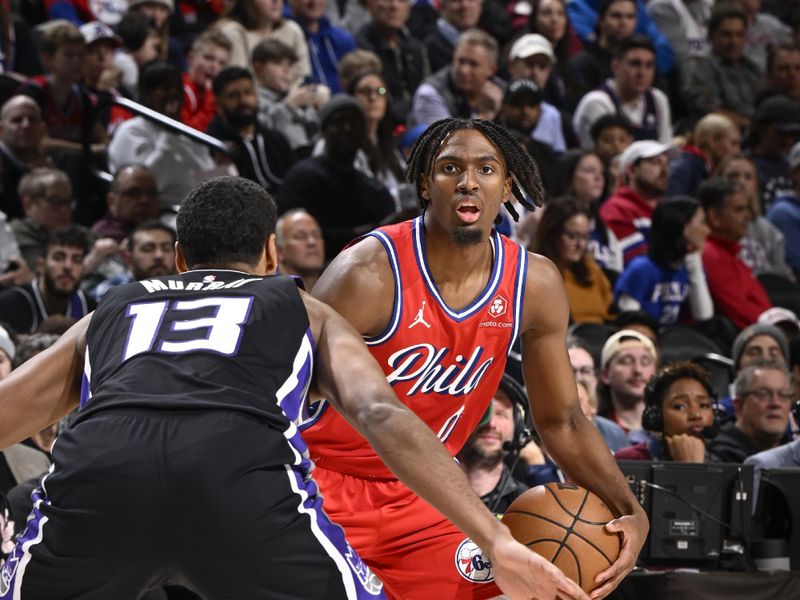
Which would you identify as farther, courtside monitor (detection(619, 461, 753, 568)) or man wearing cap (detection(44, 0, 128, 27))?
man wearing cap (detection(44, 0, 128, 27))

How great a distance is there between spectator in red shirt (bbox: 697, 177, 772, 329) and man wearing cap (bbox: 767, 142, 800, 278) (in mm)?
1104

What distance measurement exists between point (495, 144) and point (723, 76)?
9.02 m

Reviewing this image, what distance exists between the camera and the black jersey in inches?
123

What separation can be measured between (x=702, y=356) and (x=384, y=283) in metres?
4.51

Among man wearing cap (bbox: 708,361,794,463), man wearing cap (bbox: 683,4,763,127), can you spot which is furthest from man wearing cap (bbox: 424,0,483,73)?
man wearing cap (bbox: 708,361,794,463)

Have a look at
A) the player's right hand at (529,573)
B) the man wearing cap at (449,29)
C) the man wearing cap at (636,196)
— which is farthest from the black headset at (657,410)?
the man wearing cap at (449,29)

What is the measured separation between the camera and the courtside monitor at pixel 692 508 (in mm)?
5430

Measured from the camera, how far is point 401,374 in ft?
13.8

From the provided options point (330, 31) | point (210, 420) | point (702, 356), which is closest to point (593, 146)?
point (330, 31)

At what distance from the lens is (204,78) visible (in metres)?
10.0

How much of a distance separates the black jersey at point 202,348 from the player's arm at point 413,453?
0.08 meters

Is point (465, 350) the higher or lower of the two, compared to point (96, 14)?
lower

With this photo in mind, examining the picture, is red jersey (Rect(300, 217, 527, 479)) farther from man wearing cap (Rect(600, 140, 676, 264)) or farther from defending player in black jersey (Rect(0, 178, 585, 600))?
man wearing cap (Rect(600, 140, 676, 264))

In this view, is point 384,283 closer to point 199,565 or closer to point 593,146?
point 199,565
